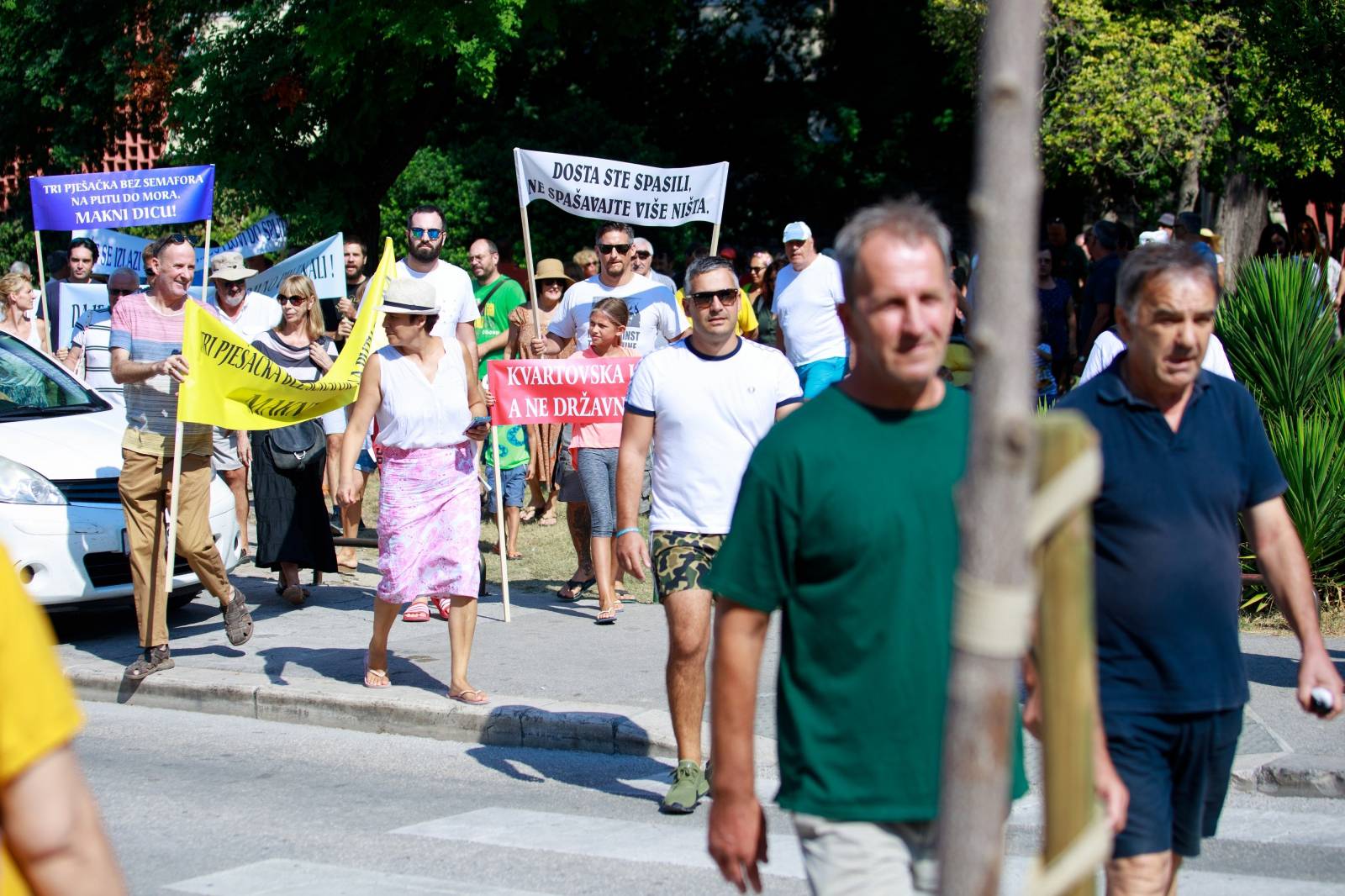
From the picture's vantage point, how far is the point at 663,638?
926cm

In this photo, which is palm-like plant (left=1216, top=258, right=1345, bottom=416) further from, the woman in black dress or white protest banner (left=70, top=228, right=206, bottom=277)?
white protest banner (left=70, top=228, right=206, bottom=277)

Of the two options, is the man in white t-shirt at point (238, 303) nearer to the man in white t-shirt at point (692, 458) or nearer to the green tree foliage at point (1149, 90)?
the man in white t-shirt at point (692, 458)

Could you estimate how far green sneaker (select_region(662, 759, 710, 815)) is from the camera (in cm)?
623

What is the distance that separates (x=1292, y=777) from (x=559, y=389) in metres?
4.98

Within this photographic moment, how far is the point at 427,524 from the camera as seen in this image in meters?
7.82

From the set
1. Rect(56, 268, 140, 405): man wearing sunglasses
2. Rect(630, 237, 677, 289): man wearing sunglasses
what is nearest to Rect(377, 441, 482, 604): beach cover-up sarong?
Rect(630, 237, 677, 289): man wearing sunglasses

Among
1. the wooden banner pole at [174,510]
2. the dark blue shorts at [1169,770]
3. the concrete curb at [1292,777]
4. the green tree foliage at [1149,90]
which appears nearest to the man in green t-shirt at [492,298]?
the wooden banner pole at [174,510]

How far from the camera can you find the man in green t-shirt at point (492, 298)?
507 inches

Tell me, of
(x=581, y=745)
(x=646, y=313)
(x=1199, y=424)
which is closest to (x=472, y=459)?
(x=581, y=745)

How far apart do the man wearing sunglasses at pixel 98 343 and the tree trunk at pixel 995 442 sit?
392 inches

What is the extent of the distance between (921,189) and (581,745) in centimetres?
1997

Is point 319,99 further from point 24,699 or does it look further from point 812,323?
point 24,699

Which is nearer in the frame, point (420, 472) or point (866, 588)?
point (866, 588)

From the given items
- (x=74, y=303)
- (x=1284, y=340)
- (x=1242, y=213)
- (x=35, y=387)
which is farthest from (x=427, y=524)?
(x=1242, y=213)
